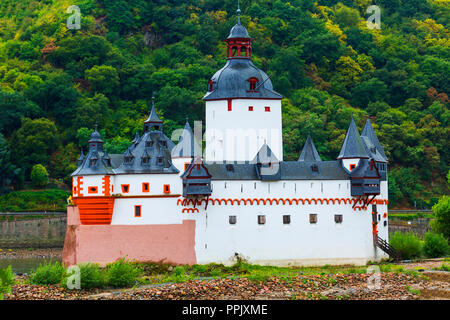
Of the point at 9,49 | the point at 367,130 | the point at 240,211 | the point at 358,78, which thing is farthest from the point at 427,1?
the point at 240,211

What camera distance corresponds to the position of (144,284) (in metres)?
53.5

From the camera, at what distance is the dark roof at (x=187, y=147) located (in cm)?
6153

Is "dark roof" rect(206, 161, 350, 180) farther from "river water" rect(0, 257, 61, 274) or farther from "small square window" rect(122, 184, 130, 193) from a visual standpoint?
"river water" rect(0, 257, 61, 274)

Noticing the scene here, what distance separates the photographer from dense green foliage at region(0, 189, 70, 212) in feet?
310

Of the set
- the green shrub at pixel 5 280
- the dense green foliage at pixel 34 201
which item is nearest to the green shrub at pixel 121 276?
the green shrub at pixel 5 280

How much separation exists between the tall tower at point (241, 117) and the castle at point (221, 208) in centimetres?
221

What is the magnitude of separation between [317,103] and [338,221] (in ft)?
171

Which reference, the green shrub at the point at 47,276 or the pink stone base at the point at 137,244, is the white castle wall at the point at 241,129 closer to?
the pink stone base at the point at 137,244

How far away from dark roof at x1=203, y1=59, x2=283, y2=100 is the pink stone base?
10.1 metres

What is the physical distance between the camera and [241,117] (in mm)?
64625

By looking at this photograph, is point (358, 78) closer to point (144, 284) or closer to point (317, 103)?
point (317, 103)

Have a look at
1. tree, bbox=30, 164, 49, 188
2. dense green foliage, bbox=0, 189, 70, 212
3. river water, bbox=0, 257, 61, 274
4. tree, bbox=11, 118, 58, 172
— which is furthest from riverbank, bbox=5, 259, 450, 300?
tree, bbox=11, 118, 58, 172

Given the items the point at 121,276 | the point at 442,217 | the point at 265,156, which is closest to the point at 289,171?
the point at 265,156

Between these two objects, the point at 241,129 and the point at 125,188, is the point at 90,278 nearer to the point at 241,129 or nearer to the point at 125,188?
the point at 125,188
